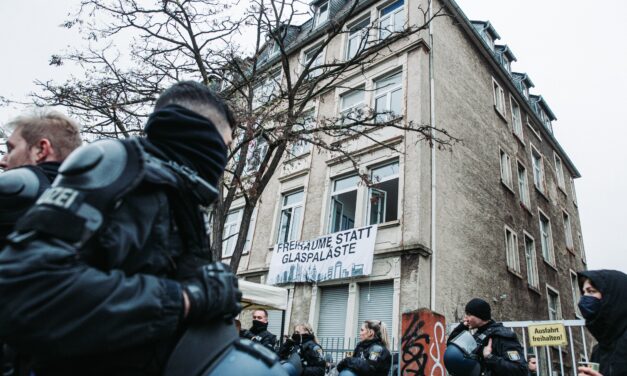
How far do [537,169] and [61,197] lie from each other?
22.0m

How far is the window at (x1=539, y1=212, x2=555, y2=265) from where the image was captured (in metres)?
17.8

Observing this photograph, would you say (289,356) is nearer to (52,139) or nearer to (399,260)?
(399,260)

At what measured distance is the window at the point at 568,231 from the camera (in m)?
21.0

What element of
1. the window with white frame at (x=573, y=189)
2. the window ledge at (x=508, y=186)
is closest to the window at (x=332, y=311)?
the window ledge at (x=508, y=186)

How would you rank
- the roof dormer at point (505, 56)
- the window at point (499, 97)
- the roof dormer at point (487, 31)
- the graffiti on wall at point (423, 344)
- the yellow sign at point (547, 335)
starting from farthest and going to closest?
the roof dormer at point (505, 56) < the roof dormer at point (487, 31) < the window at point (499, 97) < the graffiti on wall at point (423, 344) < the yellow sign at point (547, 335)

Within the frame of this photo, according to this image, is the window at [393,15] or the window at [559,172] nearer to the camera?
the window at [393,15]

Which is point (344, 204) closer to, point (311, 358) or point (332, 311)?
point (332, 311)

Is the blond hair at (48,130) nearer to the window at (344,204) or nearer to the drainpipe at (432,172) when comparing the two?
the drainpipe at (432,172)

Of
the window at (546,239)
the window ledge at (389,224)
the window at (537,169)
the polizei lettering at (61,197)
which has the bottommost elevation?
the polizei lettering at (61,197)

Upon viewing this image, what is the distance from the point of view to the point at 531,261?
16.2m

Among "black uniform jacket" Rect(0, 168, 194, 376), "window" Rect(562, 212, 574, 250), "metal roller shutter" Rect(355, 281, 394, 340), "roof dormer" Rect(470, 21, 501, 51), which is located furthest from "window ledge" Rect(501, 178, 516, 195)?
"black uniform jacket" Rect(0, 168, 194, 376)

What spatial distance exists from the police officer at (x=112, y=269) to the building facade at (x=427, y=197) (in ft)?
Result: 24.3

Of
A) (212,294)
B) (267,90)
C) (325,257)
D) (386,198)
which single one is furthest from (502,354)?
(386,198)

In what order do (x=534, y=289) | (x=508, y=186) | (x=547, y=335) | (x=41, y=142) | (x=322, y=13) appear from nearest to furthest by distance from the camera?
(x=41, y=142) → (x=547, y=335) → (x=534, y=289) → (x=508, y=186) → (x=322, y=13)
